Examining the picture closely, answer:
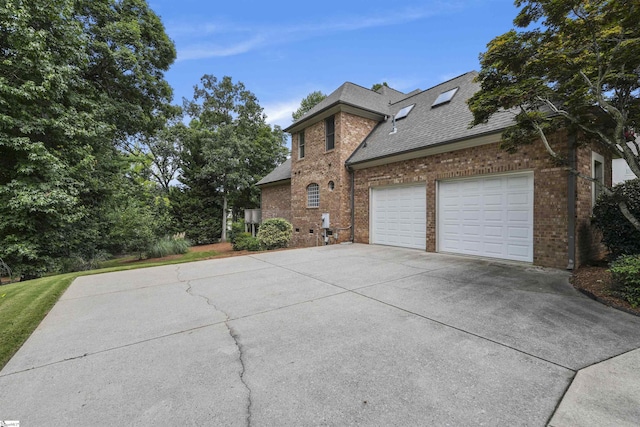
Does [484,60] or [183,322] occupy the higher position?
[484,60]

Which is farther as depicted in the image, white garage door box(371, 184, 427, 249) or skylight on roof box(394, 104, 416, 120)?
skylight on roof box(394, 104, 416, 120)

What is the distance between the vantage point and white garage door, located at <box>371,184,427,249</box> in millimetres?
9078

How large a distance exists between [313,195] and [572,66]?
33.3ft

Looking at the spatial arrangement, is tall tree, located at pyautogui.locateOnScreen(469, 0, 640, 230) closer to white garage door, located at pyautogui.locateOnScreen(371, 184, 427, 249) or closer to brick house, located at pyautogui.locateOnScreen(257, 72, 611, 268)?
brick house, located at pyautogui.locateOnScreen(257, 72, 611, 268)

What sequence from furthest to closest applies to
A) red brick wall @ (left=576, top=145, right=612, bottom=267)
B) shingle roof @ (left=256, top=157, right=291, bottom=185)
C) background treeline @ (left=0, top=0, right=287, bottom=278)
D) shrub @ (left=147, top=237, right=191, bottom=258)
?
shingle roof @ (left=256, top=157, right=291, bottom=185)
shrub @ (left=147, top=237, right=191, bottom=258)
background treeline @ (left=0, top=0, right=287, bottom=278)
red brick wall @ (left=576, top=145, right=612, bottom=267)

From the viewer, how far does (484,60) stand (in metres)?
4.81

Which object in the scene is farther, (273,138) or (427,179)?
(273,138)

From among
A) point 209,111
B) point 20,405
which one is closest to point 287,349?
point 20,405

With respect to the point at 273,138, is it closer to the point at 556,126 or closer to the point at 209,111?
the point at 209,111

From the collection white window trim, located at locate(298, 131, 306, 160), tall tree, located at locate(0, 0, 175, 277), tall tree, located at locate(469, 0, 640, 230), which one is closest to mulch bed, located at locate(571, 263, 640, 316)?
tall tree, located at locate(469, 0, 640, 230)

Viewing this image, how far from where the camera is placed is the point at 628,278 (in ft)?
12.5

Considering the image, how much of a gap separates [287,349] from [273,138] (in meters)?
23.2

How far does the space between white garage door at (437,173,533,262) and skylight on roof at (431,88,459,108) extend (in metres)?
4.02

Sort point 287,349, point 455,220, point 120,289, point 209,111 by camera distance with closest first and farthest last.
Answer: point 287,349 → point 120,289 → point 455,220 → point 209,111
